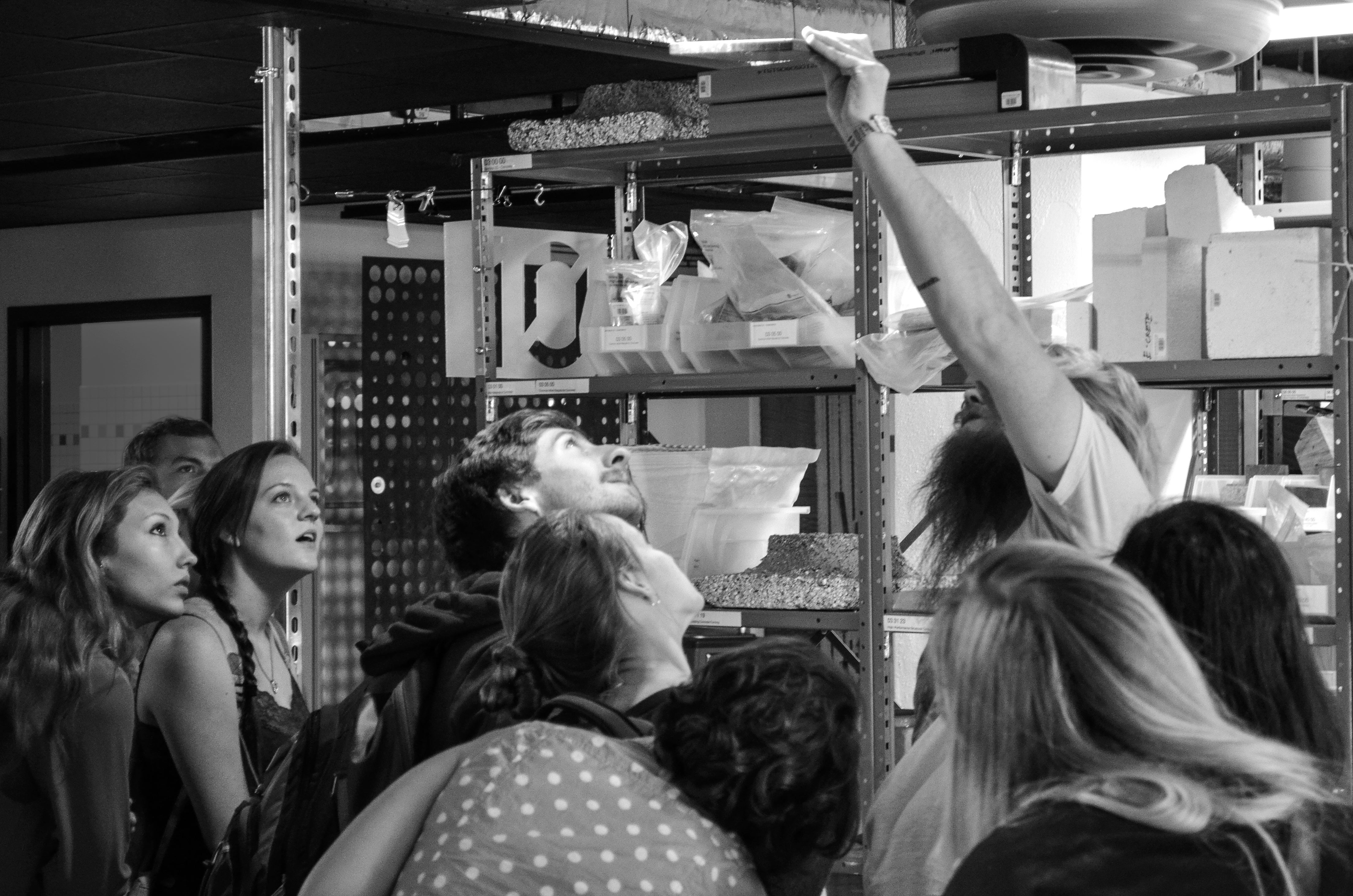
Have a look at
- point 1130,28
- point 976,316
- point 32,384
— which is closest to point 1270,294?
point 1130,28

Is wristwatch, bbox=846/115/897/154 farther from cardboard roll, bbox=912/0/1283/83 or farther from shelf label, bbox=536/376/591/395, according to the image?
shelf label, bbox=536/376/591/395

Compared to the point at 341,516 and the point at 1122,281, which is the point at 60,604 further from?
the point at 341,516

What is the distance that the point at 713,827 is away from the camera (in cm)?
166

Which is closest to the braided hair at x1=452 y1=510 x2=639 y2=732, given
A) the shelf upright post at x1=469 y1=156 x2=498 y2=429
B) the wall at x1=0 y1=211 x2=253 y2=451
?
the shelf upright post at x1=469 y1=156 x2=498 y2=429

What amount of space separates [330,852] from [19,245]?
26.2ft

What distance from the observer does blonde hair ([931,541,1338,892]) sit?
1160 mm

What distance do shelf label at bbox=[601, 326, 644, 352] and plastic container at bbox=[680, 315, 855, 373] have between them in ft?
0.32

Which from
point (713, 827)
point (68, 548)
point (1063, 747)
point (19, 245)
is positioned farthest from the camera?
point (19, 245)

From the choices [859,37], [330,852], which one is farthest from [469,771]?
[859,37]

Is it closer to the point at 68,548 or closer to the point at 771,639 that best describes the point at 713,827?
the point at 771,639

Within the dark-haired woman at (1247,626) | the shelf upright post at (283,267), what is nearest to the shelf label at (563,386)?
the shelf upright post at (283,267)

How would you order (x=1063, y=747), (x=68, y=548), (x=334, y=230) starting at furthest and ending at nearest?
(x=334, y=230) → (x=68, y=548) → (x=1063, y=747)

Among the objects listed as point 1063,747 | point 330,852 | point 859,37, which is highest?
point 859,37

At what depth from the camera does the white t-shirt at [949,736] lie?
160 centimetres
